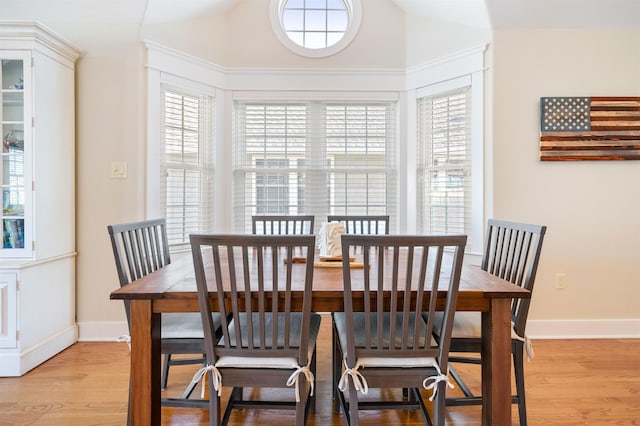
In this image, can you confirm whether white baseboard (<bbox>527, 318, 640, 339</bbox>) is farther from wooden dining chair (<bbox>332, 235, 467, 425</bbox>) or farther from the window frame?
wooden dining chair (<bbox>332, 235, 467, 425</bbox>)

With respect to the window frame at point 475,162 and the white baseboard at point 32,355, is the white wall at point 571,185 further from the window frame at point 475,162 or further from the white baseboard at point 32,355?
the white baseboard at point 32,355

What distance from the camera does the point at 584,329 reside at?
3049 millimetres

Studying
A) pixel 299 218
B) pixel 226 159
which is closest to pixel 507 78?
pixel 299 218

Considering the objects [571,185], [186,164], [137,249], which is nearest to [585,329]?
[571,185]

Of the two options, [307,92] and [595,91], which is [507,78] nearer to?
[595,91]

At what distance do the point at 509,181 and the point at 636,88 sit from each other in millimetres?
1292

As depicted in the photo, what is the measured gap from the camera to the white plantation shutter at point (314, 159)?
3566 millimetres

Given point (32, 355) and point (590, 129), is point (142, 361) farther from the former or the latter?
point (590, 129)

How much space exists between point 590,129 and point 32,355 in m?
4.43

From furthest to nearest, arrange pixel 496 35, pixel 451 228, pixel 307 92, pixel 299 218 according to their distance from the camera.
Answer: pixel 307 92 < pixel 451 228 < pixel 496 35 < pixel 299 218

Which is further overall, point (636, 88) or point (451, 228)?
point (451, 228)

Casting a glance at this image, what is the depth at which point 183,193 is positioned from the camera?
10.9ft

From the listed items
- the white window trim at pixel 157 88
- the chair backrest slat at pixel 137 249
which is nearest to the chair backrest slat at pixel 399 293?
the chair backrest slat at pixel 137 249

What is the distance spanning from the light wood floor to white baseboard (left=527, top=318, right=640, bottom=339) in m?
0.20
